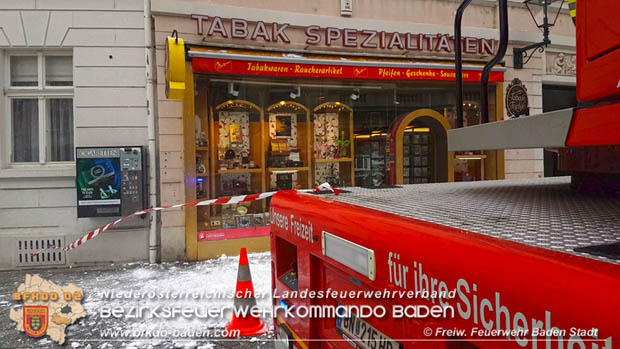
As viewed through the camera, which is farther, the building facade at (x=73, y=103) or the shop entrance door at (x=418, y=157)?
the shop entrance door at (x=418, y=157)

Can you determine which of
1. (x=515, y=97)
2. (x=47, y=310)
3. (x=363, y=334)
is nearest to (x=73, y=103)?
(x=47, y=310)

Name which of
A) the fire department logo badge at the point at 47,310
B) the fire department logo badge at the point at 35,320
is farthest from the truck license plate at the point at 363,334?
the fire department logo badge at the point at 35,320

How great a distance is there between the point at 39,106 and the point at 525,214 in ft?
27.2

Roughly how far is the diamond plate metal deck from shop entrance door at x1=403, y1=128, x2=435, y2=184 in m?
7.56

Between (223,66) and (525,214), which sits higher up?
(223,66)

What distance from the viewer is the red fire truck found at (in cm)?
81

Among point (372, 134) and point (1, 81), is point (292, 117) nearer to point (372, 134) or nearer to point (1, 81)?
point (372, 134)

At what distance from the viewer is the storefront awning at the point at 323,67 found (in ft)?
24.1

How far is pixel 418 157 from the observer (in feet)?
32.2

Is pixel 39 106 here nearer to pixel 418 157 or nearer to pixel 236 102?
pixel 236 102

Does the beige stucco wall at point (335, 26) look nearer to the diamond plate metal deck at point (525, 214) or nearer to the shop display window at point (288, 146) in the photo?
the shop display window at point (288, 146)

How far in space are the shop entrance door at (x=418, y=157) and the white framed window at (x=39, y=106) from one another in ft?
23.0

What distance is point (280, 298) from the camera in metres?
2.28

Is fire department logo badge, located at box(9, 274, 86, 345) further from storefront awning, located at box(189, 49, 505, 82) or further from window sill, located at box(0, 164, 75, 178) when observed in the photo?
storefront awning, located at box(189, 49, 505, 82)
